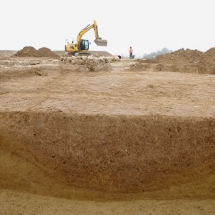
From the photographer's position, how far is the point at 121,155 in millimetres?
3662

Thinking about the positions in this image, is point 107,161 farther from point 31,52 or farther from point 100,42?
point 31,52

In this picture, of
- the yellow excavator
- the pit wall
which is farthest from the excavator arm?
the pit wall

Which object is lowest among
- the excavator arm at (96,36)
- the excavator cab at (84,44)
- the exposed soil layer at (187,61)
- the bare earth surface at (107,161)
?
the bare earth surface at (107,161)

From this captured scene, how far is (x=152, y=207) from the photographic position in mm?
3498

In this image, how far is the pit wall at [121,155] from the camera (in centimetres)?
362

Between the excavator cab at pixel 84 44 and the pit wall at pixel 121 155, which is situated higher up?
the excavator cab at pixel 84 44

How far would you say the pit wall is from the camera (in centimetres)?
362

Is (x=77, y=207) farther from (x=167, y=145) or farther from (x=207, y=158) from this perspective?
(x=207, y=158)

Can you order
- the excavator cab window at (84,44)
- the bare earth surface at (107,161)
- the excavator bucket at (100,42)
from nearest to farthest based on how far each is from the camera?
the bare earth surface at (107,161), the excavator bucket at (100,42), the excavator cab window at (84,44)

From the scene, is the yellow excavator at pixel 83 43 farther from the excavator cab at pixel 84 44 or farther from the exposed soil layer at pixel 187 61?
the exposed soil layer at pixel 187 61

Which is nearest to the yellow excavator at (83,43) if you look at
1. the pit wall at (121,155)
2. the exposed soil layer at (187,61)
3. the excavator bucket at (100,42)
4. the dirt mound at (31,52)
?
the excavator bucket at (100,42)

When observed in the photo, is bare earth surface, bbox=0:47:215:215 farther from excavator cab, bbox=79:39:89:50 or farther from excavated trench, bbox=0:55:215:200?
excavator cab, bbox=79:39:89:50

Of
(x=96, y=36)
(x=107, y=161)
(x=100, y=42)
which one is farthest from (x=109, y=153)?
(x=96, y=36)

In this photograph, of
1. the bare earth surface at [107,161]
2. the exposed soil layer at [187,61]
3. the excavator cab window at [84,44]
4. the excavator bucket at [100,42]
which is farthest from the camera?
the excavator cab window at [84,44]
